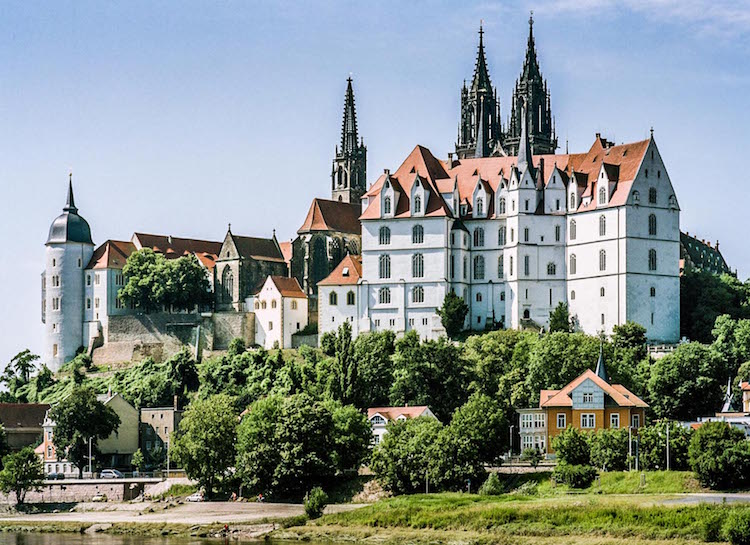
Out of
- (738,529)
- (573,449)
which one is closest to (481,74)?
(573,449)

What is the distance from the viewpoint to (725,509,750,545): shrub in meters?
70.8

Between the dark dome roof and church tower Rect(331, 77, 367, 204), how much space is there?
3058cm

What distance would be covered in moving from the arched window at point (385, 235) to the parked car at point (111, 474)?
3004 centimetres

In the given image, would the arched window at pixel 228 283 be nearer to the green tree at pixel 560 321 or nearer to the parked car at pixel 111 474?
the green tree at pixel 560 321

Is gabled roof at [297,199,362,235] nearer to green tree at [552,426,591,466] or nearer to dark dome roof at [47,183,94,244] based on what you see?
dark dome roof at [47,183,94,244]

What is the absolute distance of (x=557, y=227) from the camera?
126m

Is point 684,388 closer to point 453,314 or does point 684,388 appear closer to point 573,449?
point 573,449

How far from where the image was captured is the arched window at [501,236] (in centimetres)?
12875

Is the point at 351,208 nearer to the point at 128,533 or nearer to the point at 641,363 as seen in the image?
the point at 641,363

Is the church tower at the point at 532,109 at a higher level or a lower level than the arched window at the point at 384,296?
higher

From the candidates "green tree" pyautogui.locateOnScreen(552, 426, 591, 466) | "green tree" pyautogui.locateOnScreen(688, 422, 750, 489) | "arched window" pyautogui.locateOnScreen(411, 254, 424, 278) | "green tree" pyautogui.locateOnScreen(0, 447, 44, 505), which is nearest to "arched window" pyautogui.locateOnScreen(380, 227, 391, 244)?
"arched window" pyautogui.locateOnScreen(411, 254, 424, 278)

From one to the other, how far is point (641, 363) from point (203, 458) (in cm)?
3272

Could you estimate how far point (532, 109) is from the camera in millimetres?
155875

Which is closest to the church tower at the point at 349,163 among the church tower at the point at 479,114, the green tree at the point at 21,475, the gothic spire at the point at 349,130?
the gothic spire at the point at 349,130
